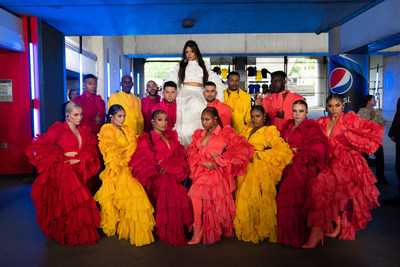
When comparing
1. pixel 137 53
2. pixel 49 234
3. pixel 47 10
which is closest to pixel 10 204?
pixel 49 234

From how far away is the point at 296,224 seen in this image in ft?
10.1

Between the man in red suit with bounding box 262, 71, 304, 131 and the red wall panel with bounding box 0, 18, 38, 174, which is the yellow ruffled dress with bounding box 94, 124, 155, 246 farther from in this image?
the red wall panel with bounding box 0, 18, 38, 174

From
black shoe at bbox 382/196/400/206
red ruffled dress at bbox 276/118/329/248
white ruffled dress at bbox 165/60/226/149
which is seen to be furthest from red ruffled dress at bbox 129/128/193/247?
black shoe at bbox 382/196/400/206

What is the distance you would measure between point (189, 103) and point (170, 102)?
0.22 metres

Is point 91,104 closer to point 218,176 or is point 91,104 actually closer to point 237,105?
point 237,105

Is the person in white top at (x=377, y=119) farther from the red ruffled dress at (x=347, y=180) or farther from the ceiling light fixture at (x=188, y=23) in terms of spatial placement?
the ceiling light fixture at (x=188, y=23)

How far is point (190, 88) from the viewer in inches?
161

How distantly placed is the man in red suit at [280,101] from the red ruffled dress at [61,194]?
6.98 ft

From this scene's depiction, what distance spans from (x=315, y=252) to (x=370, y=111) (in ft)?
12.8

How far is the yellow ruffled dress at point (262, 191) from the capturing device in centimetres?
317

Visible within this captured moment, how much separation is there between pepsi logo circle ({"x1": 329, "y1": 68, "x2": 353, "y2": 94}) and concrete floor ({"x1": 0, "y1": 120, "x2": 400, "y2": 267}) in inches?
158

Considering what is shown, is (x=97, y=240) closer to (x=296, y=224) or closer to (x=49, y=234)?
(x=49, y=234)

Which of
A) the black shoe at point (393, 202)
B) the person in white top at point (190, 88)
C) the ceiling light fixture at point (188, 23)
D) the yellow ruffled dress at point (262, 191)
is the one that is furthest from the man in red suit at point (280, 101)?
the ceiling light fixture at point (188, 23)

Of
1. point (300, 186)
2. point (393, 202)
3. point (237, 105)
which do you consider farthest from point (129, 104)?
point (393, 202)
